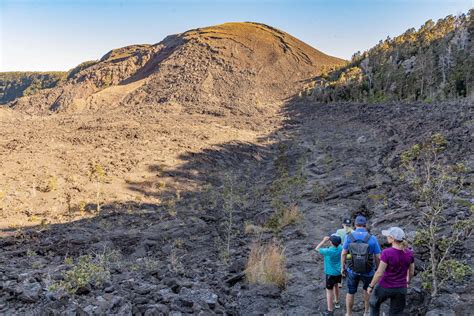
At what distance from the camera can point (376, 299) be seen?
409 centimetres

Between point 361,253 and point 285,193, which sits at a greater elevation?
point 361,253

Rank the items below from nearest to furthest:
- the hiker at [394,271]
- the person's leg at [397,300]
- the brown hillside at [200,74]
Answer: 1. the hiker at [394,271]
2. the person's leg at [397,300]
3. the brown hillside at [200,74]

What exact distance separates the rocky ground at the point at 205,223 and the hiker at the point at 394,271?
2.68 ft

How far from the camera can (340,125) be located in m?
26.1

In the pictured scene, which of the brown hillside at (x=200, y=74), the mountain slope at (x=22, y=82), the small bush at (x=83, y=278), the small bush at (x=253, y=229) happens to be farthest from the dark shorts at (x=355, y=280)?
the mountain slope at (x=22, y=82)

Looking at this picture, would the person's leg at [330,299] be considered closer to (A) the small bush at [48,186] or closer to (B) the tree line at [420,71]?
(A) the small bush at [48,186]

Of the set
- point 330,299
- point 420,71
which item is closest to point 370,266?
point 330,299

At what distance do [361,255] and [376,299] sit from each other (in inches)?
19.2

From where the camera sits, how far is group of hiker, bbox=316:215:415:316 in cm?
390

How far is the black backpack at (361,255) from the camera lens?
4309 millimetres

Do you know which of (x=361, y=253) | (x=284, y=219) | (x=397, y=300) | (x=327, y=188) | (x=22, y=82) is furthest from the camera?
(x=22, y=82)

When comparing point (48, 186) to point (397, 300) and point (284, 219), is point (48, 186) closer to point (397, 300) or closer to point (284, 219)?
point (284, 219)

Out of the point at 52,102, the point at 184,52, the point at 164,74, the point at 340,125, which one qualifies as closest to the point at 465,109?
the point at 340,125

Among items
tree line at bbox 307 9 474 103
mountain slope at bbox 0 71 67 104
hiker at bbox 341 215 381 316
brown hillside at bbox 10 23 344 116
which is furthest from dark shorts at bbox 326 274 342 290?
mountain slope at bbox 0 71 67 104
